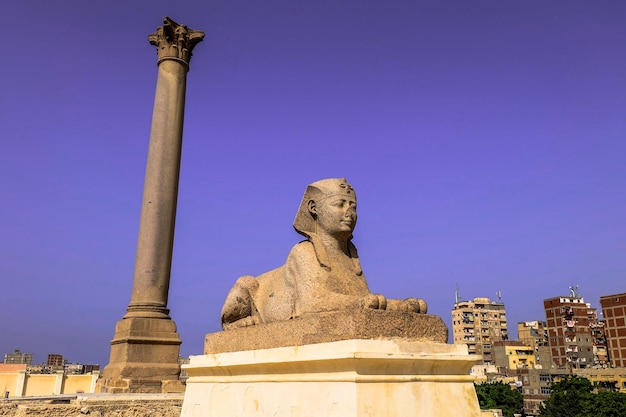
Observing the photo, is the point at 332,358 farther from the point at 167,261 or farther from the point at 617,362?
the point at 617,362

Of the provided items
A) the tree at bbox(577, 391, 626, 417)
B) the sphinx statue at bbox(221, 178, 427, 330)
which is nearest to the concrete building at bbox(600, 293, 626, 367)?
the tree at bbox(577, 391, 626, 417)

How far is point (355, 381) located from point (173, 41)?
1211cm

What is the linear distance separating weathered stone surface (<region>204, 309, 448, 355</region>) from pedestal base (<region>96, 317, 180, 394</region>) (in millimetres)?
7087

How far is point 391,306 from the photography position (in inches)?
174

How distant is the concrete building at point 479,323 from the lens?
76.1m

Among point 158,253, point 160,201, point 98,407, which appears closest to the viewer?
point 98,407

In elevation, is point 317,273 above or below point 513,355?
below

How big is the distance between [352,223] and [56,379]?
13855mm

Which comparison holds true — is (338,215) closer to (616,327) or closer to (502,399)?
(502,399)

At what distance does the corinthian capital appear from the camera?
44.5ft

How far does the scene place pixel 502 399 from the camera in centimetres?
4528

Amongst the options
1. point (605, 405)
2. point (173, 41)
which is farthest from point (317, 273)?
point (605, 405)

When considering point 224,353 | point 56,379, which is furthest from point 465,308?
point 224,353

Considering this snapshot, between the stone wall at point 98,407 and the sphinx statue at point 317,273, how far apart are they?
455 cm
